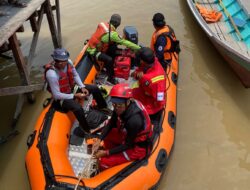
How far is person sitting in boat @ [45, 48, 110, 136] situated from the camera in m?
5.25

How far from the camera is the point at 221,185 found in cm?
526

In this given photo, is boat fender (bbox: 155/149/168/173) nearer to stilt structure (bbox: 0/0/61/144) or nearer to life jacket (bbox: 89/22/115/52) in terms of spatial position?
life jacket (bbox: 89/22/115/52)

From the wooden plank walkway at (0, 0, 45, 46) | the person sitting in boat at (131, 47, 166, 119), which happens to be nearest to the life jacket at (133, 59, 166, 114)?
the person sitting in boat at (131, 47, 166, 119)

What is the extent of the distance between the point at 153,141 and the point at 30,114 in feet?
9.62

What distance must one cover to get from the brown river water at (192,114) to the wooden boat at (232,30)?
22.0 inches

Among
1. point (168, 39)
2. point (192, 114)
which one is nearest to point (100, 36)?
point (168, 39)

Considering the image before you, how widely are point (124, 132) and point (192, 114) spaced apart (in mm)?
2283

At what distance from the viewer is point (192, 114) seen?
657cm

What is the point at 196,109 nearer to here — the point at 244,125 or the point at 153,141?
the point at 244,125

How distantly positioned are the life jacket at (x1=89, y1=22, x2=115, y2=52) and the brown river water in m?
1.67

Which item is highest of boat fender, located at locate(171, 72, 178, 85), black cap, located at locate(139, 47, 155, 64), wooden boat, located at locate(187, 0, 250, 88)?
black cap, located at locate(139, 47, 155, 64)

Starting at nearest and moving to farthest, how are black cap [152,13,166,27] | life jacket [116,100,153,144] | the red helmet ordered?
the red helmet → life jacket [116,100,153,144] → black cap [152,13,166,27]

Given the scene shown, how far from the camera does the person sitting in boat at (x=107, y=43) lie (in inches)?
252

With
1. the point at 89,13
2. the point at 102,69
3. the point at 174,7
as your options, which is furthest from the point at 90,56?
the point at 174,7
